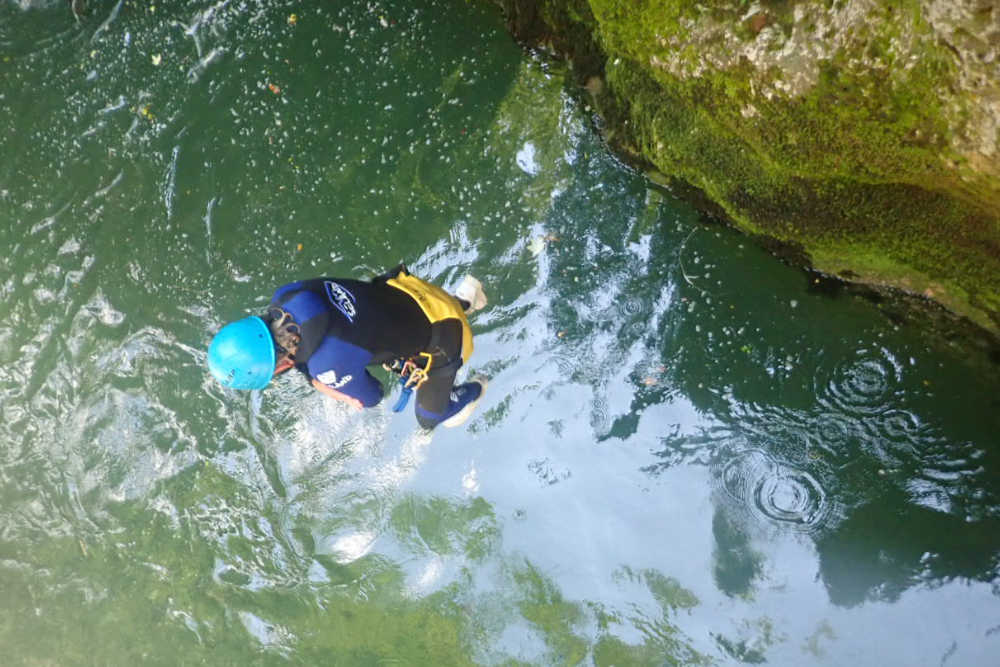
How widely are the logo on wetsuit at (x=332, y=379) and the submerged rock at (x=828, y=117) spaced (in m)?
1.88

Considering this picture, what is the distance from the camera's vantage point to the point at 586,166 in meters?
3.36

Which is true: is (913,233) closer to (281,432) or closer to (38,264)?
(281,432)

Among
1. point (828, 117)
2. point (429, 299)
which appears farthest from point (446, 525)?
point (828, 117)

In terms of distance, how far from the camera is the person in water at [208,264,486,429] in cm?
220

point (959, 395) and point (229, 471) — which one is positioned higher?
point (959, 395)

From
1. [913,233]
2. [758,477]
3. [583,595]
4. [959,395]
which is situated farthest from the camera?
[583,595]

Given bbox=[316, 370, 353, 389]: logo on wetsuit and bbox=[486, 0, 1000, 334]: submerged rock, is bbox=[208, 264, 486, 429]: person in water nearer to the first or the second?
bbox=[316, 370, 353, 389]: logo on wetsuit

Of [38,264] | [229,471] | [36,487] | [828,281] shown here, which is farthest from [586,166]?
[36,487]

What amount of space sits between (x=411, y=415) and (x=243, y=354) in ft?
5.18

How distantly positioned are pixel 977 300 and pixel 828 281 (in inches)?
23.1

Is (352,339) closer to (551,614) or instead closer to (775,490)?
(551,614)

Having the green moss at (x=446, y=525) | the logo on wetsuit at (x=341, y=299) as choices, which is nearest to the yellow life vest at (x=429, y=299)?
the logo on wetsuit at (x=341, y=299)

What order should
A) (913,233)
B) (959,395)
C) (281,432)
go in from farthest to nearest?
1. (281,432)
2. (959,395)
3. (913,233)

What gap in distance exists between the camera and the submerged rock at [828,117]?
6.61 ft
